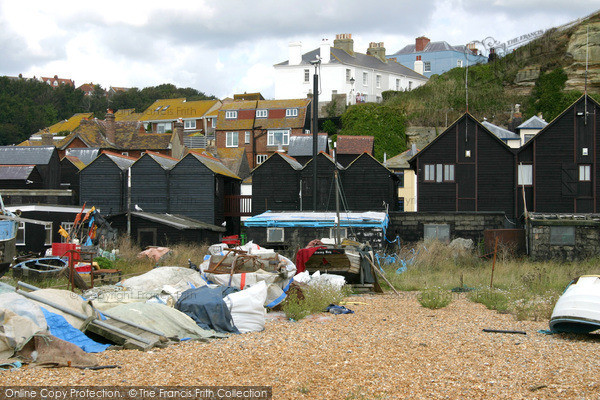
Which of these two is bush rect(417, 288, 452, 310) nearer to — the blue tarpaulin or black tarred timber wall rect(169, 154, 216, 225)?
the blue tarpaulin

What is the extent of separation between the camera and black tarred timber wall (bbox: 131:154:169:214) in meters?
45.3

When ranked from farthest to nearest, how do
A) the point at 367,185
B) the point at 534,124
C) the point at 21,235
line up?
the point at 534,124
the point at 367,185
the point at 21,235

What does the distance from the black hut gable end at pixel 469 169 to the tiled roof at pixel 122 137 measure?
3394cm

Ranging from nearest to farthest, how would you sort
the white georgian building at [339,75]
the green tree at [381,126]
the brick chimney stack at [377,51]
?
the green tree at [381,126]
the white georgian building at [339,75]
the brick chimney stack at [377,51]

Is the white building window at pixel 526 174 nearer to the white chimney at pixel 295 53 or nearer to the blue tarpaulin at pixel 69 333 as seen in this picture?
the blue tarpaulin at pixel 69 333

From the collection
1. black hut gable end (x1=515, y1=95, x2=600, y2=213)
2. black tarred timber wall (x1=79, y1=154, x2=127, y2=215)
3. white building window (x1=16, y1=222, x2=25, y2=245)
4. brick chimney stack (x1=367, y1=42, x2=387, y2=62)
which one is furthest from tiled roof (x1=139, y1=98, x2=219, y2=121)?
black hut gable end (x1=515, y1=95, x2=600, y2=213)

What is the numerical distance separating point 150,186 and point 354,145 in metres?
17.3

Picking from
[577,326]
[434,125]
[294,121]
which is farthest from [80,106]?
[577,326]

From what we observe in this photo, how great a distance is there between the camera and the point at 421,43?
308 feet

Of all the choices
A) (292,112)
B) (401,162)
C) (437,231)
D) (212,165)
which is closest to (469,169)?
(437,231)

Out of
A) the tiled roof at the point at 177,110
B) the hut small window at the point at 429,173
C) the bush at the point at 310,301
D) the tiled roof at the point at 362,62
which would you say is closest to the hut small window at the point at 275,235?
the hut small window at the point at 429,173

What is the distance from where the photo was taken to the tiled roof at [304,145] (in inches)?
2137

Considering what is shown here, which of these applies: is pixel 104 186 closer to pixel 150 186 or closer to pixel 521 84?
pixel 150 186

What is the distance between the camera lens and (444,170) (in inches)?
1634
